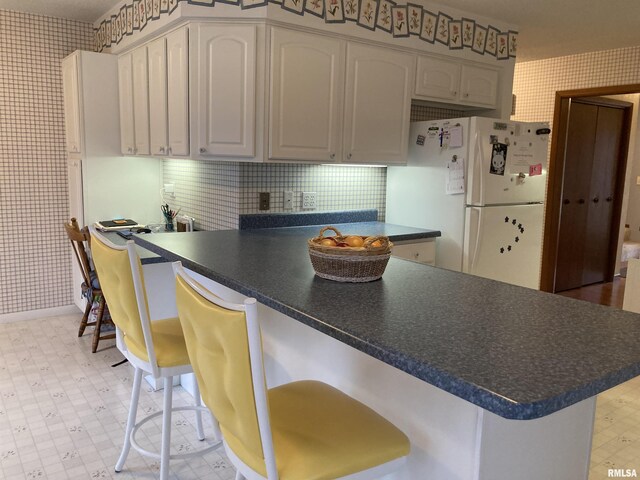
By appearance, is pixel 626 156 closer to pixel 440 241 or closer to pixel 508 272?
pixel 508 272

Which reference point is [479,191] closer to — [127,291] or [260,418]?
[127,291]

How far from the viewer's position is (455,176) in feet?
11.1

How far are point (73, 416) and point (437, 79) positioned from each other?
301cm

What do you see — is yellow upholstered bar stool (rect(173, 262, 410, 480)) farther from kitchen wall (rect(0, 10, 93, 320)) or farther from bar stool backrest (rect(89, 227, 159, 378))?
kitchen wall (rect(0, 10, 93, 320))

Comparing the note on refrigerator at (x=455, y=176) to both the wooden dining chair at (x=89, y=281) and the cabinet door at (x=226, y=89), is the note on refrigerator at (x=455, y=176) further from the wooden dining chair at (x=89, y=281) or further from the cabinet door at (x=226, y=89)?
the wooden dining chair at (x=89, y=281)

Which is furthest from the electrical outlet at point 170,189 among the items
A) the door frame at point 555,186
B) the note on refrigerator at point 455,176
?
the door frame at point 555,186

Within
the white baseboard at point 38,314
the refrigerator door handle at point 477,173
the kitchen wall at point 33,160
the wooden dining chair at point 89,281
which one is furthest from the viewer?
the white baseboard at point 38,314

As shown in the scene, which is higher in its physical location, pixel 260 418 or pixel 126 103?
pixel 126 103

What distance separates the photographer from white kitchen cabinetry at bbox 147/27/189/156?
2.95 meters

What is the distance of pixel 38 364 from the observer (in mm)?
3365

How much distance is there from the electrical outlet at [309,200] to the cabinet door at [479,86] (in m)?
1.29

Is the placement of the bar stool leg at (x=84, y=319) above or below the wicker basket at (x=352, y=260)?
below

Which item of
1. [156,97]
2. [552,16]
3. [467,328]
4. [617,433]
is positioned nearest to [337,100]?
[156,97]

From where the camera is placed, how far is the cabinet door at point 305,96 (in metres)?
2.92
